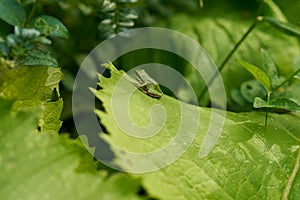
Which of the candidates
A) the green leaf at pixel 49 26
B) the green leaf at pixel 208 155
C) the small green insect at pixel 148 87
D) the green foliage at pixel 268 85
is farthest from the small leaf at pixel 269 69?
the green leaf at pixel 49 26

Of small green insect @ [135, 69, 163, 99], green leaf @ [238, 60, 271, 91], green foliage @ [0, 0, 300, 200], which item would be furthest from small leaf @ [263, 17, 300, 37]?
small green insect @ [135, 69, 163, 99]

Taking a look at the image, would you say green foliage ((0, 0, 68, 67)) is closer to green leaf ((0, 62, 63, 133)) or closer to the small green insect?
green leaf ((0, 62, 63, 133))

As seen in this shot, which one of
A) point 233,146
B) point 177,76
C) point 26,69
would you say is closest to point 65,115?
point 177,76

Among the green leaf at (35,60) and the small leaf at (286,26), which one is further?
the small leaf at (286,26)

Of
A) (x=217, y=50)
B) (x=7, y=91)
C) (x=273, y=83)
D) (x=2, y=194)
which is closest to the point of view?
(x=2, y=194)

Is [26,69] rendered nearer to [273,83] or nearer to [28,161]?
[28,161]

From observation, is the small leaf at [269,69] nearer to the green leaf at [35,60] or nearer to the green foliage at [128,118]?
the green foliage at [128,118]
